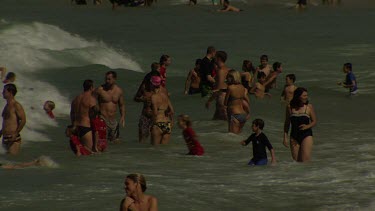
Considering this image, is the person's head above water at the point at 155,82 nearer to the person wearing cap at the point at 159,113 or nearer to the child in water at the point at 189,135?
the person wearing cap at the point at 159,113

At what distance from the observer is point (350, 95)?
2888 cm

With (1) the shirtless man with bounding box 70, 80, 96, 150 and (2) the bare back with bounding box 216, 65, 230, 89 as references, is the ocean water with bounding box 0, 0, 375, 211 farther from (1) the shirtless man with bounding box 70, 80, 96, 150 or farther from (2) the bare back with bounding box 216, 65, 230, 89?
(2) the bare back with bounding box 216, 65, 230, 89

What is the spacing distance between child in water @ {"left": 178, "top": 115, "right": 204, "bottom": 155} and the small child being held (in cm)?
125

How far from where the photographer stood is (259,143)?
17375 mm

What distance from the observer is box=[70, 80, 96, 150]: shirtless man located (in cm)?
1903

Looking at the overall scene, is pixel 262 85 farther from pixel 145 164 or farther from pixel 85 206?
pixel 85 206

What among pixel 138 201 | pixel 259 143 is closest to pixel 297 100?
pixel 259 143

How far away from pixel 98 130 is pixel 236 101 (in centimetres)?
285

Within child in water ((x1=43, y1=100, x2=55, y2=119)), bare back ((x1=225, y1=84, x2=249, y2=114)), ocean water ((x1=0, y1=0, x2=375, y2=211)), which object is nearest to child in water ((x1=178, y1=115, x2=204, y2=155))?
ocean water ((x1=0, y1=0, x2=375, y2=211))

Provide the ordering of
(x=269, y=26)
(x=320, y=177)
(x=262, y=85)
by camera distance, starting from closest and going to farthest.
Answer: (x=320, y=177)
(x=262, y=85)
(x=269, y=26)

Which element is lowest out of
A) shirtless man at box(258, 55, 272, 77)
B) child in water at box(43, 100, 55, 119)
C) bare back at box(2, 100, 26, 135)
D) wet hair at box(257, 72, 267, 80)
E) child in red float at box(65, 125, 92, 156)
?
child in red float at box(65, 125, 92, 156)

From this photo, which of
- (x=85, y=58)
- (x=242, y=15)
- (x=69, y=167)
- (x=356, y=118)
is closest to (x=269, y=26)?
(x=242, y=15)

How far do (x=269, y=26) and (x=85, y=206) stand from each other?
3688 cm

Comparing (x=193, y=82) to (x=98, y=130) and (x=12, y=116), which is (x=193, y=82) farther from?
(x=12, y=116)
